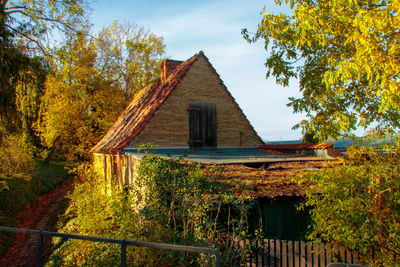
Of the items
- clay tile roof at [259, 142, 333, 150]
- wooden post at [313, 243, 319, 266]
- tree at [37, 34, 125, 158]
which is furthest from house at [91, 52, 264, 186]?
tree at [37, 34, 125, 158]

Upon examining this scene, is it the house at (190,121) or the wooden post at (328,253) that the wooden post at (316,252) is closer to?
the wooden post at (328,253)

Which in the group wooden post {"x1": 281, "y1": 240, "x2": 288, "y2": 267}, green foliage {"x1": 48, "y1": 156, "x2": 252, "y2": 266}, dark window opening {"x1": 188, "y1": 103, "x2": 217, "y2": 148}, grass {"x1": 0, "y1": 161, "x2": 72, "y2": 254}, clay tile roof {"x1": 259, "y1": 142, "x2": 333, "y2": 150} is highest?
dark window opening {"x1": 188, "y1": 103, "x2": 217, "y2": 148}

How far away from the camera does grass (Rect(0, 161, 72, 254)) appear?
13.0 m


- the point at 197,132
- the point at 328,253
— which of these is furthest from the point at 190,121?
the point at 328,253

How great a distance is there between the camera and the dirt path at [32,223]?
1139cm

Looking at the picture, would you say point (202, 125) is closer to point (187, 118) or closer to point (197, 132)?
point (197, 132)

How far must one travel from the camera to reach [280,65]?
1162cm

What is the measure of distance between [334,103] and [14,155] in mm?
17479

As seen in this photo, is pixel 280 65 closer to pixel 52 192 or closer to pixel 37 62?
pixel 37 62

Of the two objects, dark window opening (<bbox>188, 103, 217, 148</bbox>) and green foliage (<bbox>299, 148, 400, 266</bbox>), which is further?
dark window opening (<bbox>188, 103, 217, 148</bbox>)

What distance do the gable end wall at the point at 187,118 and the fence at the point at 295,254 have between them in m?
7.36

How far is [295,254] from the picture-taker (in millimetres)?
6262

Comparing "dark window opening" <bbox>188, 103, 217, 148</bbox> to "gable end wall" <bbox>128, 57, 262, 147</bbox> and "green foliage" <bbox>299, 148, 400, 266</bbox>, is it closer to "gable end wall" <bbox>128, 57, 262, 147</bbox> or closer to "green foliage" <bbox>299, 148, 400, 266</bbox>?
"gable end wall" <bbox>128, 57, 262, 147</bbox>

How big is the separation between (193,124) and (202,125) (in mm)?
462
